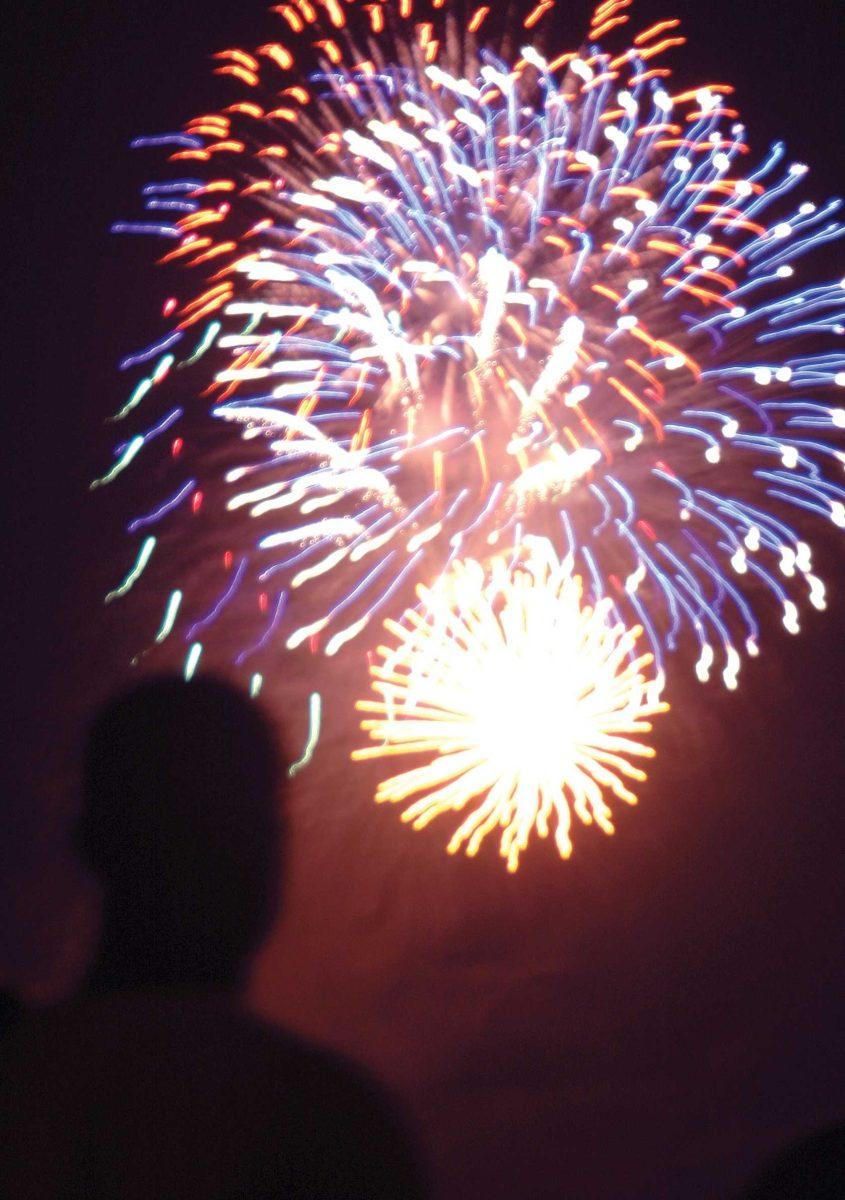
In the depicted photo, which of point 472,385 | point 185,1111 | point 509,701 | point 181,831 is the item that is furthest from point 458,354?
point 185,1111

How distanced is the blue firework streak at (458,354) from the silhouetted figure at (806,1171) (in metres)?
3.46

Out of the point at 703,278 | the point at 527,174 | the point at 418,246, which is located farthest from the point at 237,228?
the point at 703,278

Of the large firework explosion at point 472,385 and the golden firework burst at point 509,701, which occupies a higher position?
the large firework explosion at point 472,385

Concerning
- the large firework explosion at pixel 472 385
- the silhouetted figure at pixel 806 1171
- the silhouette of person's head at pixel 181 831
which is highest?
the large firework explosion at pixel 472 385

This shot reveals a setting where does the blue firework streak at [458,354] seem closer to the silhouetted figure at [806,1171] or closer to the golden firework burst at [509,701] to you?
the golden firework burst at [509,701]

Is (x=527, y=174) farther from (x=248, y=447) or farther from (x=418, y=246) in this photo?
(x=248, y=447)

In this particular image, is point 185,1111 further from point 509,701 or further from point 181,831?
point 509,701

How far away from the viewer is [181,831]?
2.03 metres

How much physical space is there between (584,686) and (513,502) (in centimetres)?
104

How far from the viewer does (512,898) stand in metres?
4.64

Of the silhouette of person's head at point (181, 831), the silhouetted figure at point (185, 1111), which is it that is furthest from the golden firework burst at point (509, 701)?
the silhouetted figure at point (185, 1111)

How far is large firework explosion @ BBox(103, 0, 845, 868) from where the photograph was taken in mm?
4633

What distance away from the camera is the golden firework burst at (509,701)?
14.2 ft

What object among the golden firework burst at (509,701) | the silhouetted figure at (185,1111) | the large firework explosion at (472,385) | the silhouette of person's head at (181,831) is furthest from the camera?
the large firework explosion at (472,385)
